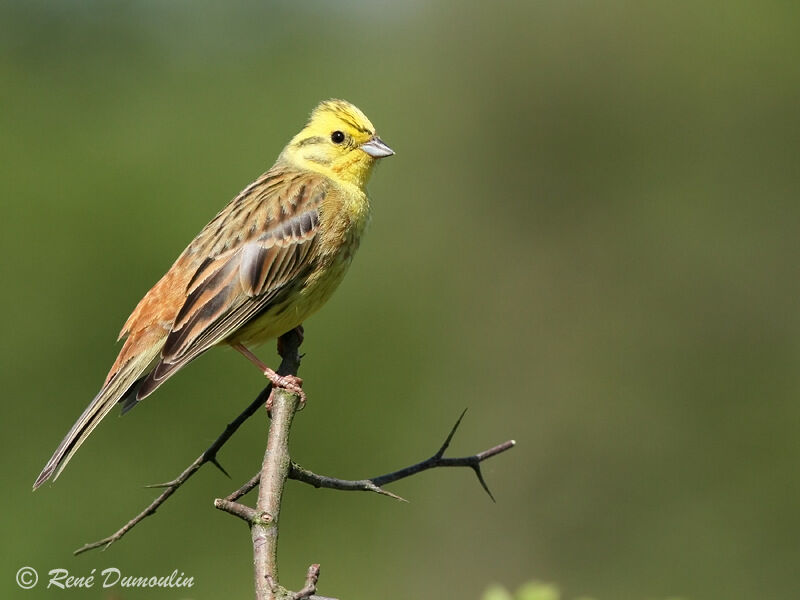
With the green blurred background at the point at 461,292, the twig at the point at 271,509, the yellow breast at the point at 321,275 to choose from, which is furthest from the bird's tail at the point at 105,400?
the green blurred background at the point at 461,292

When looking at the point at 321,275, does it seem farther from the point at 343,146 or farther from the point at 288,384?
the point at 288,384

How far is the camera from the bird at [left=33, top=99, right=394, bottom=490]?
219 inches

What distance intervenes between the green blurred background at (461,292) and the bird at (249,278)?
5255 millimetres

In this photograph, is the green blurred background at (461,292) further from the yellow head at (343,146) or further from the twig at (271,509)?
the twig at (271,509)

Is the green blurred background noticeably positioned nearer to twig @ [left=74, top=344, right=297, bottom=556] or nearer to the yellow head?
the yellow head

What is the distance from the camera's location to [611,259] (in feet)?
57.4

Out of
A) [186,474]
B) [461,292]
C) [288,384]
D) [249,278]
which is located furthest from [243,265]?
[461,292]

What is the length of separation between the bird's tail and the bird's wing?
0.10m

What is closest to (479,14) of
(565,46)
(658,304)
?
(565,46)

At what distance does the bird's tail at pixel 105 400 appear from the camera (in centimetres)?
496

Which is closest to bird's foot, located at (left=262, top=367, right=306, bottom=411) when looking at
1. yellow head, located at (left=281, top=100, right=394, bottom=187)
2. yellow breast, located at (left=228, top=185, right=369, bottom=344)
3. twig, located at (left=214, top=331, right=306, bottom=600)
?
yellow breast, located at (left=228, top=185, right=369, bottom=344)

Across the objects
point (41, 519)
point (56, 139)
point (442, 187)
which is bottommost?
point (41, 519)

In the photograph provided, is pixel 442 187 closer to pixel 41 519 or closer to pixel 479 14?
pixel 479 14

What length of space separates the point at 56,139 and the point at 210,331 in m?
12.4
